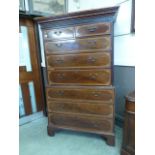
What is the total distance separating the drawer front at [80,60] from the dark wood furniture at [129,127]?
19.7 inches

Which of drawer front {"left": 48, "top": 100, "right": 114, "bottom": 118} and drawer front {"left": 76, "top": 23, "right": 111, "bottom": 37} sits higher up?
drawer front {"left": 76, "top": 23, "right": 111, "bottom": 37}

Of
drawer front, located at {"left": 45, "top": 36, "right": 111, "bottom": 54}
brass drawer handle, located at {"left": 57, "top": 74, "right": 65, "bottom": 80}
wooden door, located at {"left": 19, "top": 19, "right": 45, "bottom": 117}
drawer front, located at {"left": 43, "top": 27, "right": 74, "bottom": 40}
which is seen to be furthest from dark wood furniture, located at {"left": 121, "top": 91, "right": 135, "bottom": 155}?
wooden door, located at {"left": 19, "top": 19, "right": 45, "bottom": 117}

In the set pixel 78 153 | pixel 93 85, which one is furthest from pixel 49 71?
pixel 78 153

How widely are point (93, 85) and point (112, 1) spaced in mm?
1212

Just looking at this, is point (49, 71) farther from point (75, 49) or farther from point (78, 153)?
point (78, 153)

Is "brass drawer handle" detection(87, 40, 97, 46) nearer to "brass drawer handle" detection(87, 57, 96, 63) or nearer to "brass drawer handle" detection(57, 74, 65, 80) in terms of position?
"brass drawer handle" detection(87, 57, 96, 63)

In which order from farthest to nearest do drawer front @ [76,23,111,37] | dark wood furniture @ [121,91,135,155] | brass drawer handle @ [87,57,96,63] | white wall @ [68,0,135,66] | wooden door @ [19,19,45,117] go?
wooden door @ [19,19,45,117] → white wall @ [68,0,135,66] → brass drawer handle @ [87,57,96,63] → drawer front @ [76,23,111,37] → dark wood furniture @ [121,91,135,155]

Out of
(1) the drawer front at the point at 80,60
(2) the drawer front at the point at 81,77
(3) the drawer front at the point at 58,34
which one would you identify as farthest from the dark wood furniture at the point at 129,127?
(3) the drawer front at the point at 58,34

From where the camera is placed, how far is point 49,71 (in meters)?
2.09

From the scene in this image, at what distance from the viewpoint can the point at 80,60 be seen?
190 centimetres

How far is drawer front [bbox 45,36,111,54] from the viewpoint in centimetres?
176

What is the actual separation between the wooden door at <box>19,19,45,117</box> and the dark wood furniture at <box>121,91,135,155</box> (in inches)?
68.8

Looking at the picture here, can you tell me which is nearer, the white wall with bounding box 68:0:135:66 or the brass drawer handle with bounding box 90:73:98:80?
the brass drawer handle with bounding box 90:73:98:80

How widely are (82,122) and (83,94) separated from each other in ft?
1.27
